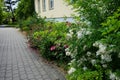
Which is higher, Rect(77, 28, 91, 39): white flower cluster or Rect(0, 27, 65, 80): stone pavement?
Rect(77, 28, 91, 39): white flower cluster

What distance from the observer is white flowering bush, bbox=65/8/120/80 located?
3.14 metres

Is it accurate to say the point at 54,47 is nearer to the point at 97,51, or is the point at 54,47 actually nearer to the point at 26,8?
the point at 97,51

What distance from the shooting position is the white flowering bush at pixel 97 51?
3145mm

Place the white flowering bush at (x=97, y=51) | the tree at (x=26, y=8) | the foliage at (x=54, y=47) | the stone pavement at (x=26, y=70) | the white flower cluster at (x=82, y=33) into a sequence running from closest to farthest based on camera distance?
the white flowering bush at (x=97, y=51)
the white flower cluster at (x=82, y=33)
the stone pavement at (x=26, y=70)
the foliage at (x=54, y=47)
the tree at (x=26, y=8)

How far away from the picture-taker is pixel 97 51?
3.55m

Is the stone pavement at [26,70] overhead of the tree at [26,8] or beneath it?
beneath

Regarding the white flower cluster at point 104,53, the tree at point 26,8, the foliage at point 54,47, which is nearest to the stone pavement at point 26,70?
the foliage at point 54,47

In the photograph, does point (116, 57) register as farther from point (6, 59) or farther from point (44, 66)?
point (6, 59)

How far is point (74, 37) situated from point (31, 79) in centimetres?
232

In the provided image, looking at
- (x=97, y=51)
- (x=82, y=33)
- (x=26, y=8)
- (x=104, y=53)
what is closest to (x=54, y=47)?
(x=82, y=33)

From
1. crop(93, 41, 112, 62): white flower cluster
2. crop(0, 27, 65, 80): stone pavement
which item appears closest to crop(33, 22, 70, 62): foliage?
crop(0, 27, 65, 80): stone pavement

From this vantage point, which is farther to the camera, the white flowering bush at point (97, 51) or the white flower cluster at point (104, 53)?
the white flower cluster at point (104, 53)

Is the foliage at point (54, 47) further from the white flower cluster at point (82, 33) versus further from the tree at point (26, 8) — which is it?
the tree at point (26, 8)

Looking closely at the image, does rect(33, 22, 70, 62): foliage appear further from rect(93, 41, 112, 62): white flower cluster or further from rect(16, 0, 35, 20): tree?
rect(16, 0, 35, 20): tree
